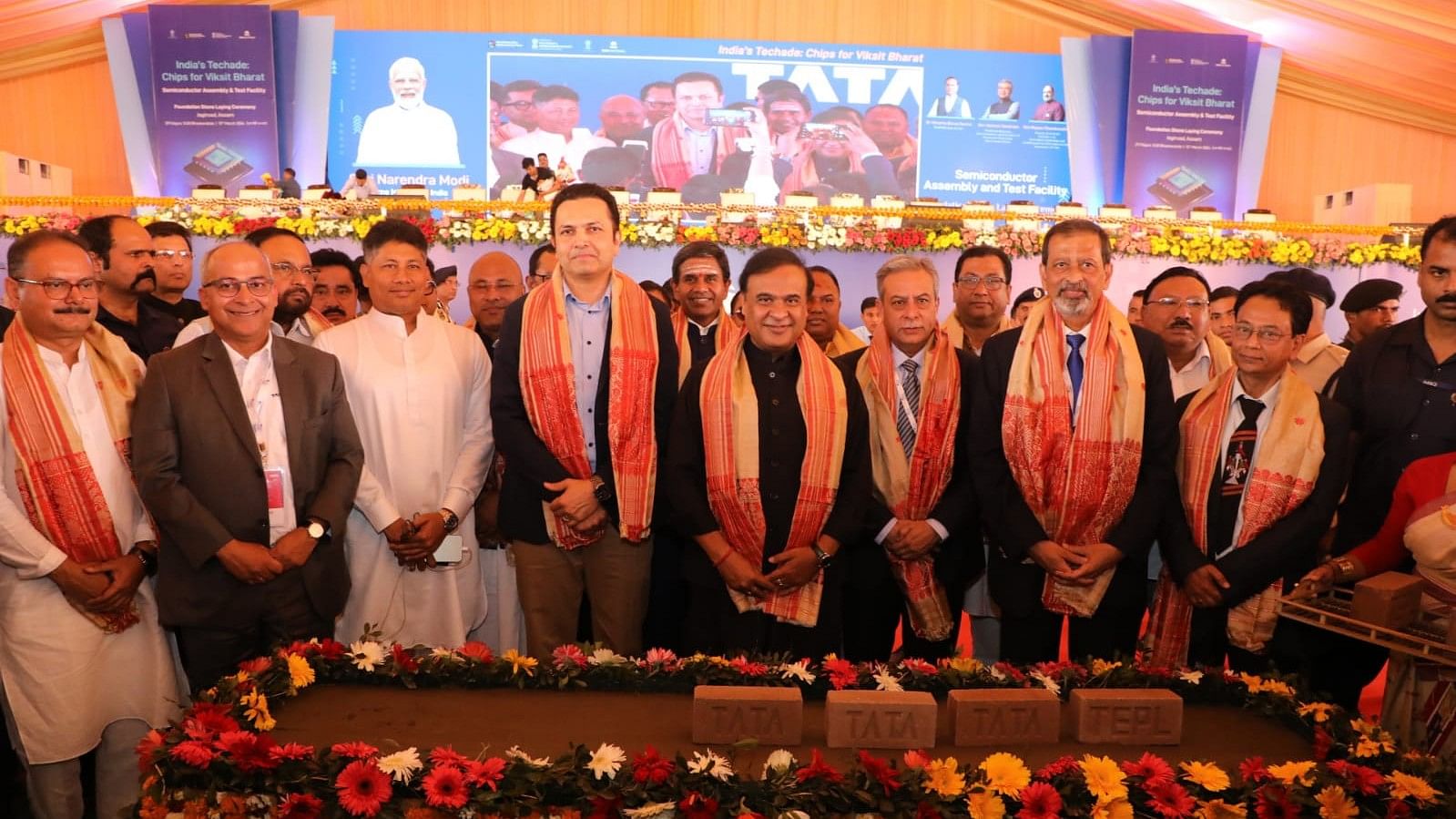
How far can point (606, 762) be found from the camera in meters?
1.64

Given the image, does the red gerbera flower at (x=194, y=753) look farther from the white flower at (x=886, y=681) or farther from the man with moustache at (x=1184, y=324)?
the man with moustache at (x=1184, y=324)

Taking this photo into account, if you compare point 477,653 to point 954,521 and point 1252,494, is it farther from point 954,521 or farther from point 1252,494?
point 1252,494

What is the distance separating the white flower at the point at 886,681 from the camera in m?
1.99

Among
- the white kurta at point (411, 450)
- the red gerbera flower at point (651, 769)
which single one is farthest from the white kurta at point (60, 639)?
the red gerbera flower at point (651, 769)

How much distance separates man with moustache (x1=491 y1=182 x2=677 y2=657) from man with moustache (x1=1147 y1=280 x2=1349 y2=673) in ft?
4.91

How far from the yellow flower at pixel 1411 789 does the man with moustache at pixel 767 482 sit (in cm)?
140

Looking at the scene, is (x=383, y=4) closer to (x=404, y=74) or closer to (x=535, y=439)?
(x=404, y=74)

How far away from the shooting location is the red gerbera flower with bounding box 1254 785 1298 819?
1.61 meters

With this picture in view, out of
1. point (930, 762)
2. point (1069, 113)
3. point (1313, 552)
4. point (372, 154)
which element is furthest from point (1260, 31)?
point (930, 762)

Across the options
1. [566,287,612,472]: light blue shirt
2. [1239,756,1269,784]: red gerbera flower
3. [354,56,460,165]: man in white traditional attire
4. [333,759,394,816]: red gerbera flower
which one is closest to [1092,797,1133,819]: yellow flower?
[1239,756,1269,784]: red gerbera flower

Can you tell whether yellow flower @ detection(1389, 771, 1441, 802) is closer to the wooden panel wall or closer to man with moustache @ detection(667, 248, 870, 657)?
man with moustache @ detection(667, 248, 870, 657)

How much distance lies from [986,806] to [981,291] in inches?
95.3

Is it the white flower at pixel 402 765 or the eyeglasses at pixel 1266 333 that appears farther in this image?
the eyeglasses at pixel 1266 333

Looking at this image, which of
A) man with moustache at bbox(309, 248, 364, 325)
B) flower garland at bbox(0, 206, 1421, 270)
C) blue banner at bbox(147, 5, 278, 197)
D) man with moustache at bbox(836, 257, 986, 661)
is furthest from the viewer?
blue banner at bbox(147, 5, 278, 197)
